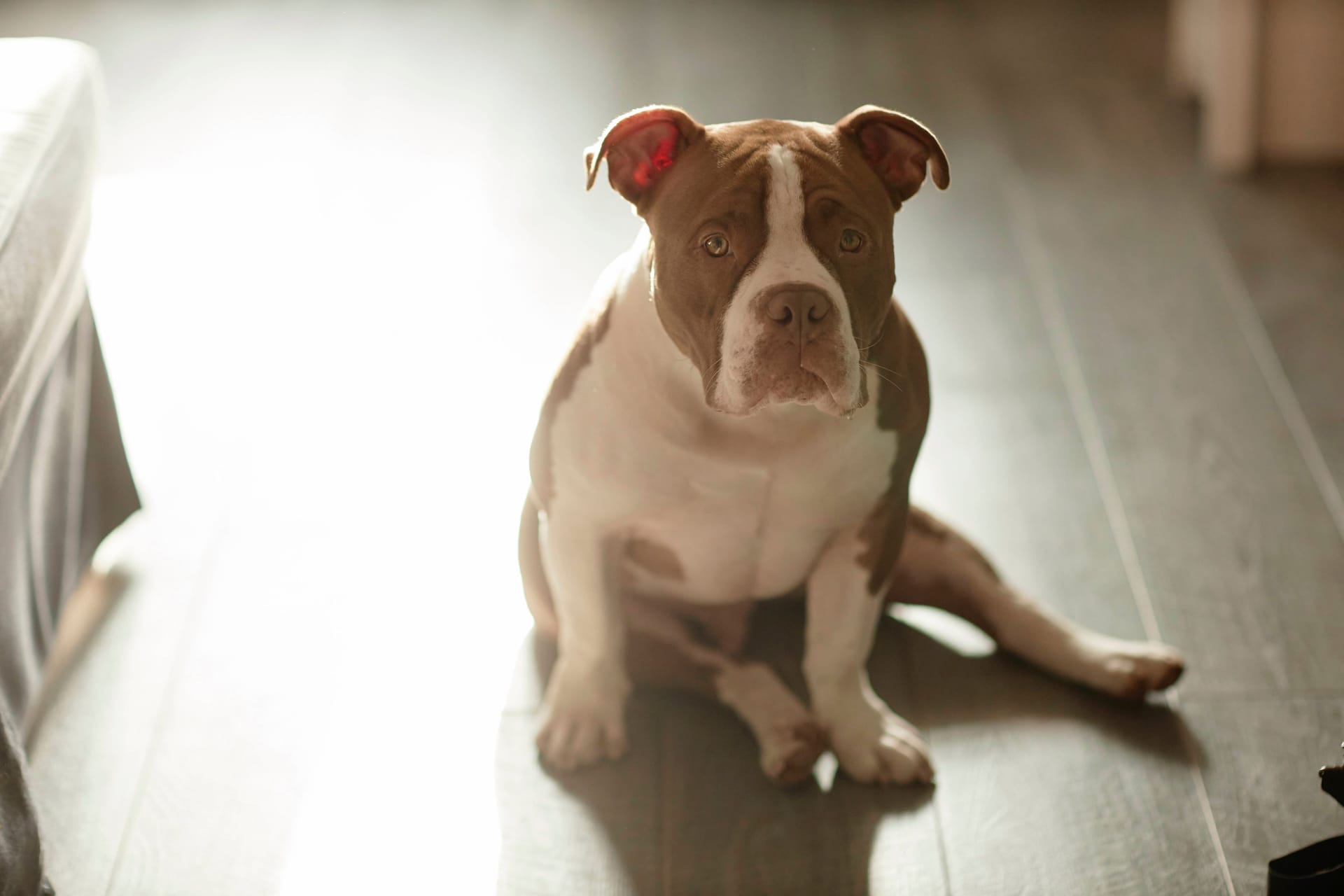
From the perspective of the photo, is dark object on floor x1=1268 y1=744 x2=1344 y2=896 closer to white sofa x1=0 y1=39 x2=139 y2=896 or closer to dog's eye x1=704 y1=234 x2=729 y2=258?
dog's eye x1=704 y1=234 x2=729 y2=258

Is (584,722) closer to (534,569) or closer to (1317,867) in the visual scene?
(534,569)

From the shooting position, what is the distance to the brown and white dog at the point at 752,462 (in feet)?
4.83

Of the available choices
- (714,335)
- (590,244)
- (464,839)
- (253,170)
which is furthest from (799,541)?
(253,170)

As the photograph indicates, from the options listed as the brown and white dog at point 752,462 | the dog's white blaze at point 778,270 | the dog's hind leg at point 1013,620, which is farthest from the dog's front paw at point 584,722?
the dog's white blaze at point 778,270

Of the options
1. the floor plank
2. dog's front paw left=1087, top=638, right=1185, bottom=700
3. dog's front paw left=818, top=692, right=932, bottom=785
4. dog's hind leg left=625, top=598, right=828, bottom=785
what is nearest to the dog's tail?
dog's hind leg left=625, top=598, right=828, bottom=785

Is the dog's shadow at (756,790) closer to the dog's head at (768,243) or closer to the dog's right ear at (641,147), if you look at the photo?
the dog's head at (768,243)

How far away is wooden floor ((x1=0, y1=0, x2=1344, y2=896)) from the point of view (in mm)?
1809

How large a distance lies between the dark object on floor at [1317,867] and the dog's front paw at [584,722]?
78 centimetres

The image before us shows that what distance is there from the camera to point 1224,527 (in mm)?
2277

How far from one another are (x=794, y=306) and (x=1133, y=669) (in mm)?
785

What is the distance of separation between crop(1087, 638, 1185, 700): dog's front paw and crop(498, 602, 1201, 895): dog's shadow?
0.04m

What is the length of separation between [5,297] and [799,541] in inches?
36.4

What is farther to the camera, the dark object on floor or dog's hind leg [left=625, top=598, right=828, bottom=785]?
dog's hind leg [left=625, top=598, right=828, bottom=785]

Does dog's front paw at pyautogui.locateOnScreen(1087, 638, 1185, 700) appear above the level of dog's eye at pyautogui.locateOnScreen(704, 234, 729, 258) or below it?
below
